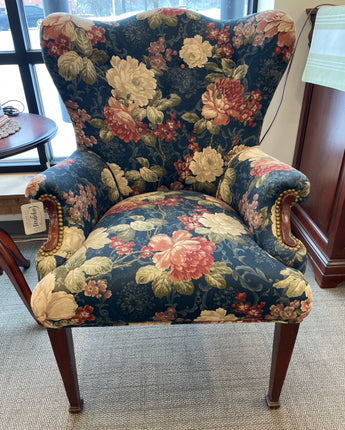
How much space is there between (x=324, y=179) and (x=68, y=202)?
1002mm

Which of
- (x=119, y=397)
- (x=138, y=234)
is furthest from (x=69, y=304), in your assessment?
(x=119, y=397)

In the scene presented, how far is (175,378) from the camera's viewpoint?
102 centimetres

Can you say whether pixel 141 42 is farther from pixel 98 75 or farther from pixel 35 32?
pixel 35 32

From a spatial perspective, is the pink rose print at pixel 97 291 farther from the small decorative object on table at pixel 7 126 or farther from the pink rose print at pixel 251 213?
the small decorative object on table at pixel 7 126

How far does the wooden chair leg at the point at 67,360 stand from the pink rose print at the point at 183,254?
0.28 meters

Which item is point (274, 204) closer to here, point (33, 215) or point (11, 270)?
point (33, 215)

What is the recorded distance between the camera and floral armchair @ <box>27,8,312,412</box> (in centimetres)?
75

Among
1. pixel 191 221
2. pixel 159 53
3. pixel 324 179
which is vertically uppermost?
pixel 159 53

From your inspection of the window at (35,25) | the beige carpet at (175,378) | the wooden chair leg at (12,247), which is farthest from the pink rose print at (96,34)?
the beige carpet at (175,378)

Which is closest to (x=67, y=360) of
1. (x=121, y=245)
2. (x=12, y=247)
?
(x=121, y=245)

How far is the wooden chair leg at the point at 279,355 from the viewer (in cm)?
82

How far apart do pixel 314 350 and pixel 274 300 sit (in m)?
0.49

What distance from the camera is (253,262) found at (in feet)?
2.52

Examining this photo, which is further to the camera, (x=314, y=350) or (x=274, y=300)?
(x=314, y=350)
